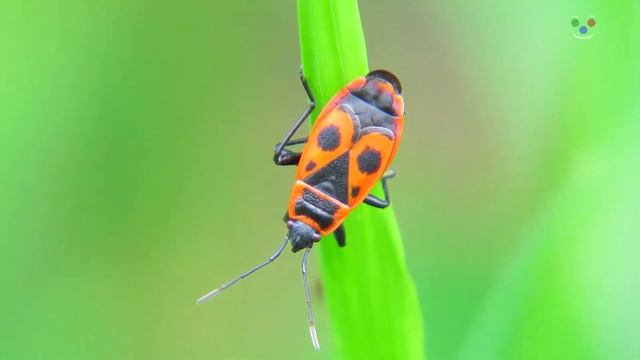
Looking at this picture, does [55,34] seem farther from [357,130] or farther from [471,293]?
[471,293]

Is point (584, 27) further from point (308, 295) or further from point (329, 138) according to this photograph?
point (308, 295)

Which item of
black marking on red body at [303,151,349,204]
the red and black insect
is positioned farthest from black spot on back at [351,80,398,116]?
black marking on red body at [303,151,349,204]

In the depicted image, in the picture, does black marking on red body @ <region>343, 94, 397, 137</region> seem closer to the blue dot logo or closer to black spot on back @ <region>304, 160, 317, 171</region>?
black spot on back @ <region>304, 160, 317, 171</region>

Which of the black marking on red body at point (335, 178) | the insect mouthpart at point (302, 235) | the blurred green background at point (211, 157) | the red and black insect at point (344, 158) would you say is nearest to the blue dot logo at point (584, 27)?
the blurred green background at point (211, 157)

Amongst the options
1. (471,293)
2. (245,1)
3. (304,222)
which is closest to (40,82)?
(245,1)

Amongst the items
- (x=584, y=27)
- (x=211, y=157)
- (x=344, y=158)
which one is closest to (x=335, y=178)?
(x=344, y=158)

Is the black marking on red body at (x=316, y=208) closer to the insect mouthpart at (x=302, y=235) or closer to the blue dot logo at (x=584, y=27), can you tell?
the insect mouthpart at (x=302, y=235)
